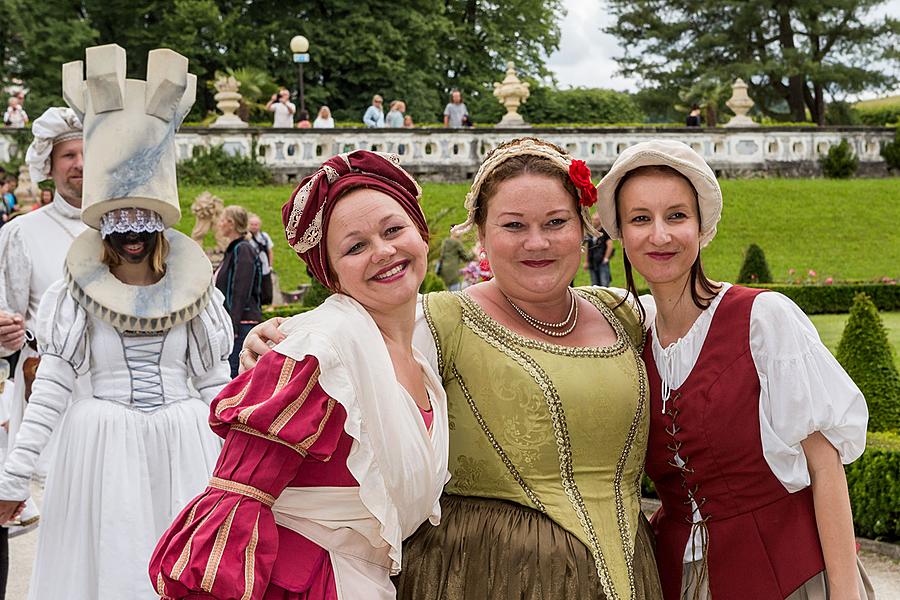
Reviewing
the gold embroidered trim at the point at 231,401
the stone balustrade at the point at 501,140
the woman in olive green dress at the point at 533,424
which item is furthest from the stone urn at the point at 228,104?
the gold embroidered trim at the point at 231,401

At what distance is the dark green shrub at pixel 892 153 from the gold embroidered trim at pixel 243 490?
23481mm

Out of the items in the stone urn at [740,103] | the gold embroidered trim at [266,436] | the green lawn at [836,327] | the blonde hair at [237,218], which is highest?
the stone urn at [740,103]

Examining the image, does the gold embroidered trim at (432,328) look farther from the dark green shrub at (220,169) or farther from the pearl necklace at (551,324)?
the dark green shrub at (220,169)

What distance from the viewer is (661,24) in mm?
33031

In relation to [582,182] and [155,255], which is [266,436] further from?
[155,255]

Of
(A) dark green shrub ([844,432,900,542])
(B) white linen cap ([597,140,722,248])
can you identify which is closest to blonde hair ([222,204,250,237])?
(A) dark green shrub ([844,432,900,542])

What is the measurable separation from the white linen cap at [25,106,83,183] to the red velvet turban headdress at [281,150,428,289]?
2.30 meters

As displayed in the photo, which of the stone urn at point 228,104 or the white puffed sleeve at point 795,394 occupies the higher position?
the stone urn at point 228,104

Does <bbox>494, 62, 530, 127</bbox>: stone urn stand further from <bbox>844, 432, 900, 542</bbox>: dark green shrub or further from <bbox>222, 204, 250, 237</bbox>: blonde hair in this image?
<bbox>844, 432, 900, 542</bbox>: dark green shrub

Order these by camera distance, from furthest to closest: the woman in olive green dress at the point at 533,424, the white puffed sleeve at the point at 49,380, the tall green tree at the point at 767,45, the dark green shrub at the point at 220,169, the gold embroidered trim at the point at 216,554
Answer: the tall green tree at the point at 767,45 < the dark green shrub at the point at 220,169 < the white puffed sleeve at the point at 49,380 < the woman in olive green dress at the point at 533,424 < the gold embroidered trim at the point at 216,554

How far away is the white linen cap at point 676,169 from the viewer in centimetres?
265

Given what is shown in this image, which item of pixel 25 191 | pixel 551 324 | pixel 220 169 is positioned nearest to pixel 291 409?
pixel 551 324

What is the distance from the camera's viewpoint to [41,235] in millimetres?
4371

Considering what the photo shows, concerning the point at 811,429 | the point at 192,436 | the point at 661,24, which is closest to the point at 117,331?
the point at 192,436
